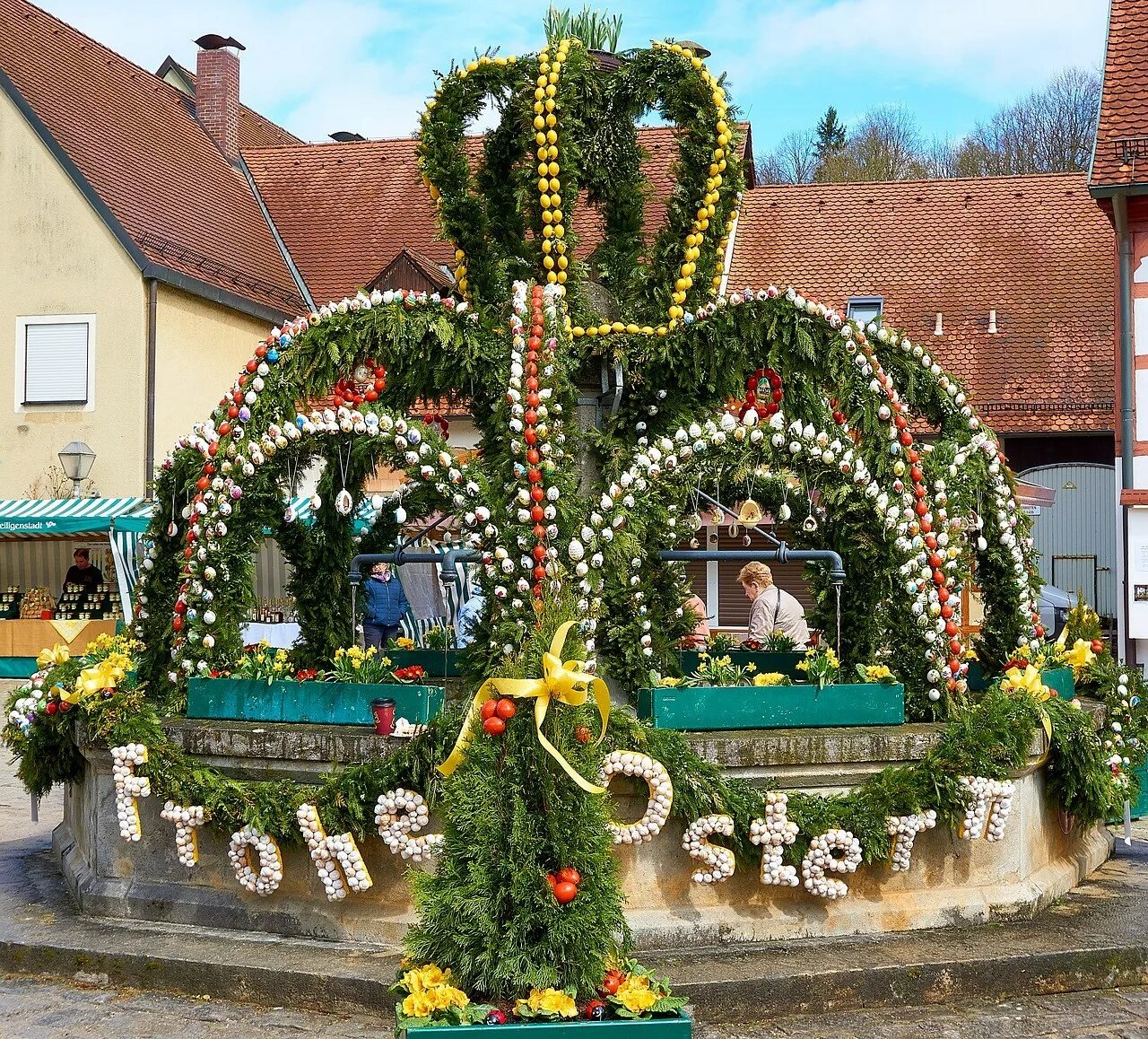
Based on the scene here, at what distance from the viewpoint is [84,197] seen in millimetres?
21062

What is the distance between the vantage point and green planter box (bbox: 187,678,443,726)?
618 centimetres

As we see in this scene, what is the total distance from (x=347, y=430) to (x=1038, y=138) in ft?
122

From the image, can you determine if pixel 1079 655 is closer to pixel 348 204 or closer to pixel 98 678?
pixel 98 678

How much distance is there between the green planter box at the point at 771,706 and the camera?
20.5ft

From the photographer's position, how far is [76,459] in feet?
65.7

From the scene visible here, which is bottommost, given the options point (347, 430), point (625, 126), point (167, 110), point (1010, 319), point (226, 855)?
point (226, 855)

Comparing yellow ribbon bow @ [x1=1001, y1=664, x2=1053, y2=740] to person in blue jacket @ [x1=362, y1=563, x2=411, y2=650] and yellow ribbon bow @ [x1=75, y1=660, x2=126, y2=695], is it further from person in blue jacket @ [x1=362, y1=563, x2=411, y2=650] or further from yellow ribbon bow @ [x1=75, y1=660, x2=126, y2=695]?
person in blue jacket @ [x1=362, y1=563, x2=411, y2=650]

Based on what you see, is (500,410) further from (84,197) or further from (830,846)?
(84,197)

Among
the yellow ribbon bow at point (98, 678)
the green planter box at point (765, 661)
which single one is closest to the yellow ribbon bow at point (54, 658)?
the yellow ribbon bow at point (98, 678)

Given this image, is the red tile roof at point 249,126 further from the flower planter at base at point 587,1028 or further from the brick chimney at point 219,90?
the flower planter at base at point 587,1028

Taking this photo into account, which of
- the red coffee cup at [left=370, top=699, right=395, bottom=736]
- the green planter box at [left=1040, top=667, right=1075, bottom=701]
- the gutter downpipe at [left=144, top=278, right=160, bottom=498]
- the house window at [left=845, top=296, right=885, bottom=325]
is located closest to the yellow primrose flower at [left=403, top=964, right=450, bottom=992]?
the red coffee cup at [left=370, top=699, right=395, bottom=736]

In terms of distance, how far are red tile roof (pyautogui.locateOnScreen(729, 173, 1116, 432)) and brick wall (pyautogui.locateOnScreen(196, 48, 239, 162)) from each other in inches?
374

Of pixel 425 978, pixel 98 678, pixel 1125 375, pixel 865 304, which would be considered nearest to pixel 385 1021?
pixel 425 978

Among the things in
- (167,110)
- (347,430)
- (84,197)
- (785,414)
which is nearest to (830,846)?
(785,414)
